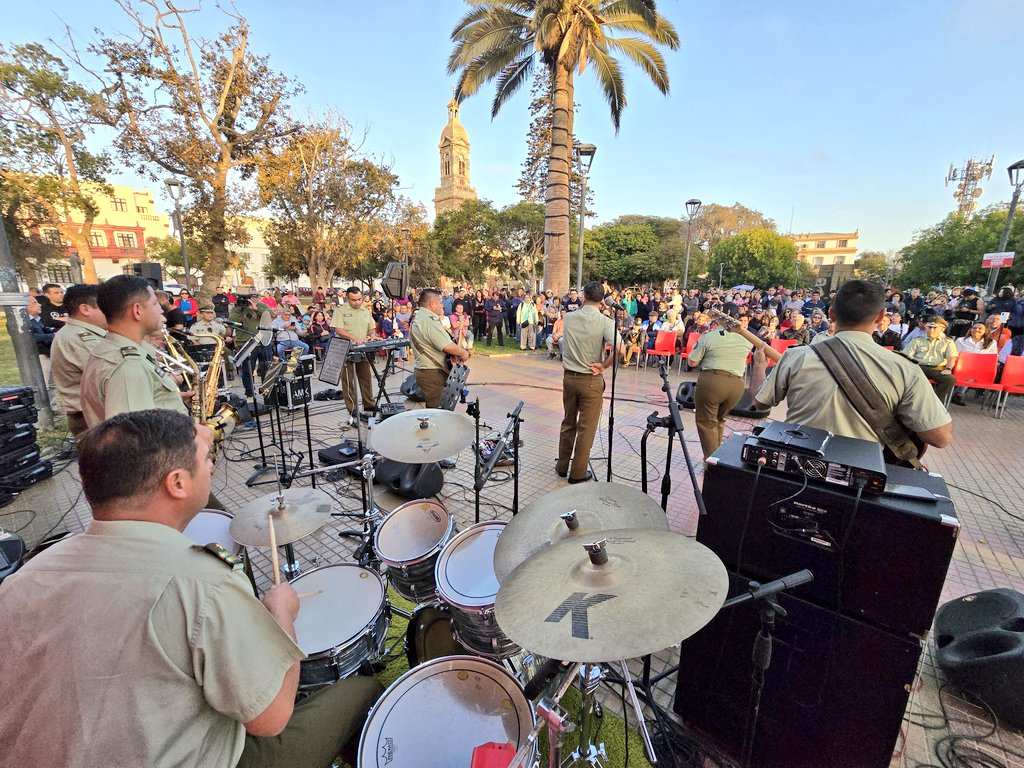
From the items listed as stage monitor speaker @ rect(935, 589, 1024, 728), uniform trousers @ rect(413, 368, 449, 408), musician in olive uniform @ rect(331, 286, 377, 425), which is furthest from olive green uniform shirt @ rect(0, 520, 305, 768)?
musician in olive uniform @ rect(331, 286, 377, 425)

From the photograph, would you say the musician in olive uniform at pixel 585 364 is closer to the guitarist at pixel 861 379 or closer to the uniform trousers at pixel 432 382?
the uniform trousers at pixel 432 382

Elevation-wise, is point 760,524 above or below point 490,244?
below

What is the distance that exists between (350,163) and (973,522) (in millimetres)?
26544

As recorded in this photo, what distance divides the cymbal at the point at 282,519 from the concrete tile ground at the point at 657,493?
4.23ft

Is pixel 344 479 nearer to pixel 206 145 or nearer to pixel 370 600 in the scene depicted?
pixel 370 600

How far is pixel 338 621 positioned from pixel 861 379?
308 centimetres

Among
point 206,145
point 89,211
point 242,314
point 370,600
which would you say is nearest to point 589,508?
point 370,600

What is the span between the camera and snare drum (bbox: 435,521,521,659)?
2.19 meters

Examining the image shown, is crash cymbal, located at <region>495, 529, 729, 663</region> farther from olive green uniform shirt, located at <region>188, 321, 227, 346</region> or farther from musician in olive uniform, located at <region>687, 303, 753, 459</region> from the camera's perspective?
olive green uniform shirt, located at <region>188, 321, 227, 346</region>

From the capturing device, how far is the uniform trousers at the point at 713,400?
4.95m

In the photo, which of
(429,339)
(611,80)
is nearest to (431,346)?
(429,339)

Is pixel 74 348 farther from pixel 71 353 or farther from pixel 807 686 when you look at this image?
pixel 807 686

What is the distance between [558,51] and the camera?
1266 cm

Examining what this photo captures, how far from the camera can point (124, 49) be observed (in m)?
14.1
